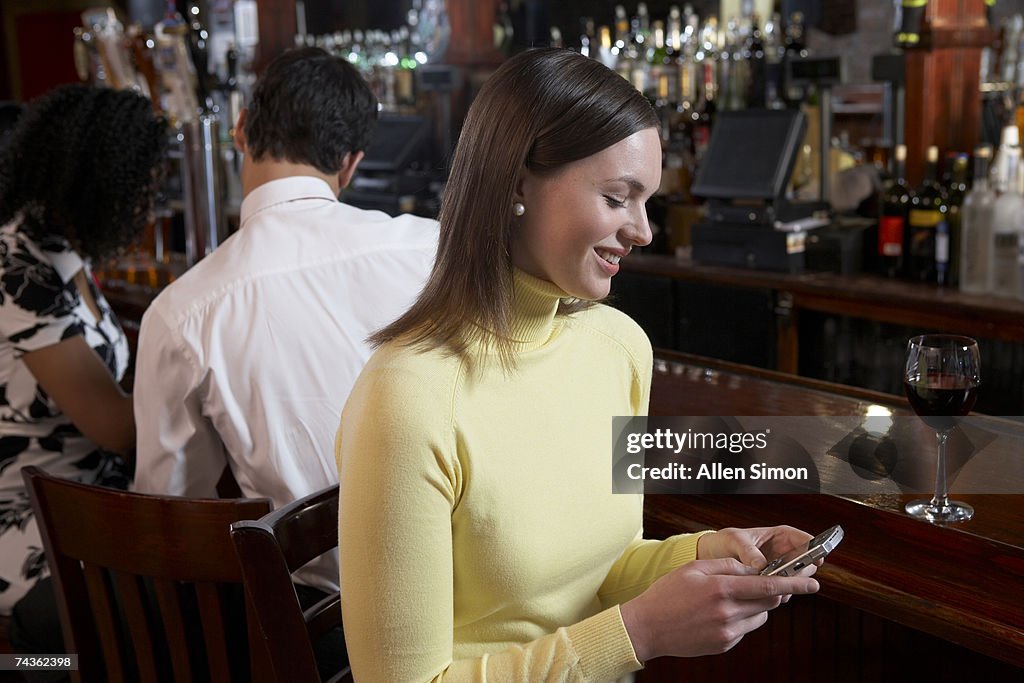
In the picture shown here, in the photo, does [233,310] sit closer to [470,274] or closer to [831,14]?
[470,274]

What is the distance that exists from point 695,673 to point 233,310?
0.92 meters

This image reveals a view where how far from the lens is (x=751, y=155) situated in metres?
3.59

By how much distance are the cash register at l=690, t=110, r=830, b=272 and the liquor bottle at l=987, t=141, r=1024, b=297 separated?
1.90 feet

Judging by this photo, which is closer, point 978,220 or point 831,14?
point 978,220

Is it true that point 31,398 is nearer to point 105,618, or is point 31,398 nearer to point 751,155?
point 105,618

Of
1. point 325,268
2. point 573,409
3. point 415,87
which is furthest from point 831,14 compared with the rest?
point 573,409

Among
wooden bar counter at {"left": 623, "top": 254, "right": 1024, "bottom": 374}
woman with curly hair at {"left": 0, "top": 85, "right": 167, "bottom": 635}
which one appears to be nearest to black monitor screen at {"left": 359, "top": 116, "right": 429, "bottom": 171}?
wooden bar counter at {"left": 623, "top": 254, "right": 1024, "bottom": 374}

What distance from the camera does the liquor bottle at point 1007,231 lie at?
294cm

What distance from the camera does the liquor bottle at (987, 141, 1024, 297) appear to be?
9.66ft

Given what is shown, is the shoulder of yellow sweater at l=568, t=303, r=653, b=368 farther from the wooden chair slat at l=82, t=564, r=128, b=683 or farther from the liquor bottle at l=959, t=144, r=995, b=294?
the liquor bottle at l=959, t=144, r=995, b=294

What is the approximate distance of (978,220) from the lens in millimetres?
3059

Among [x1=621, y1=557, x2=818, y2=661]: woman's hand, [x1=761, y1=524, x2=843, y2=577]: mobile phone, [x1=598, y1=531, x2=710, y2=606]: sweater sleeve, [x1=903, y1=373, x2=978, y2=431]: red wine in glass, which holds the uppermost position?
[x1=903, y1=373, x2=978, y2=431]: red wine in glass

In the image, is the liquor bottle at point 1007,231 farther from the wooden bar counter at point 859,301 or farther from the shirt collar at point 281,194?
the shirt collar at point 281,194

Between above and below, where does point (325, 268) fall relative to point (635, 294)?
above
